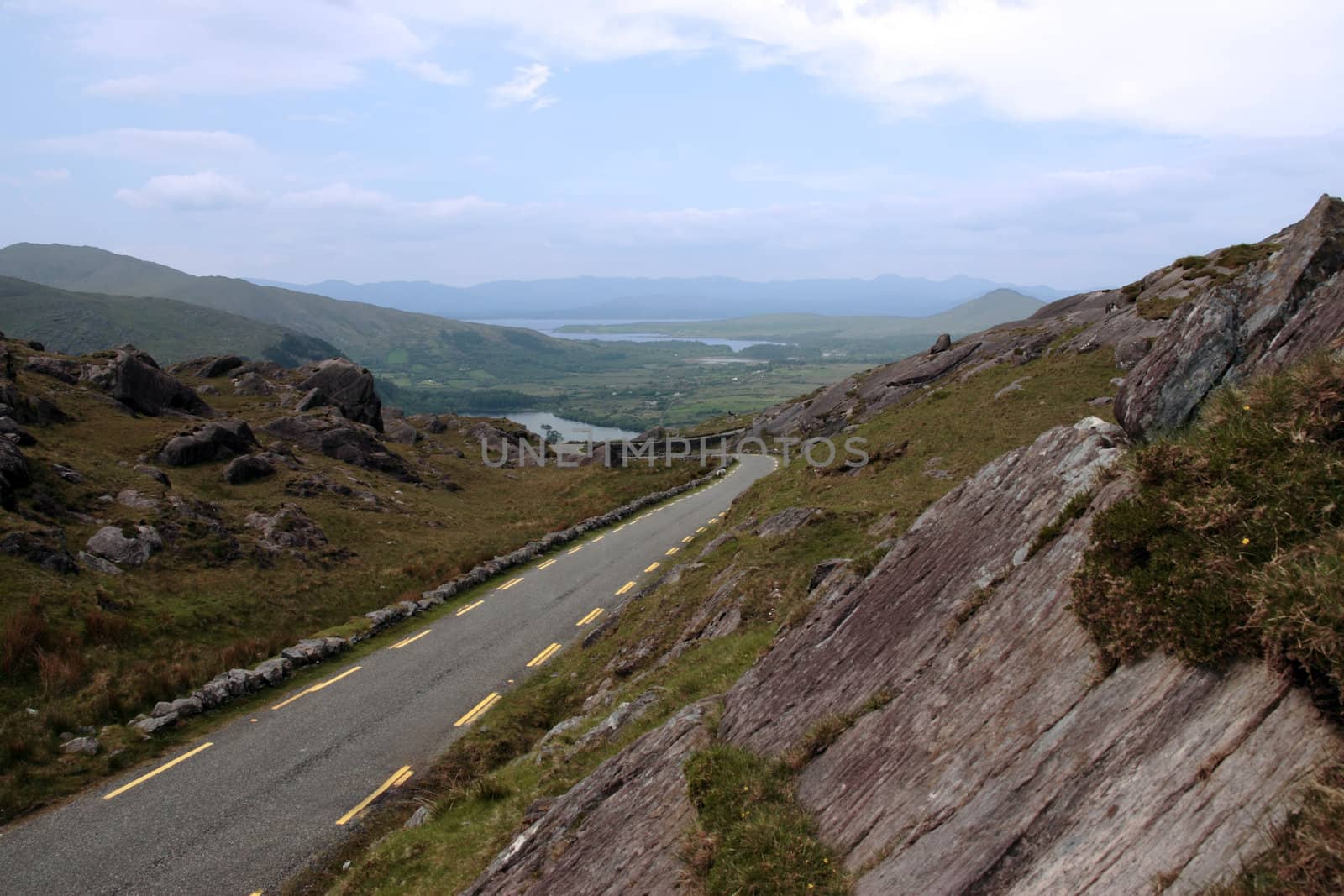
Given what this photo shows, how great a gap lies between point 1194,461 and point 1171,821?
3.39 meters

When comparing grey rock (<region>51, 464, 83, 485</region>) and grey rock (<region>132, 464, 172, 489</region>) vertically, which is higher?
grey rock (<region>51, 464, 83, 485</region>)

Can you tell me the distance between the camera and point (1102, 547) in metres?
7.27

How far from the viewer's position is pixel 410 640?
2784 cm

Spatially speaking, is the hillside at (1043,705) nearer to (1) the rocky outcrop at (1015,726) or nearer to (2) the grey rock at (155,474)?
(1) the rocky outcrop at (1015,726)

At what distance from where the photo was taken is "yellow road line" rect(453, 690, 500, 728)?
21.0m

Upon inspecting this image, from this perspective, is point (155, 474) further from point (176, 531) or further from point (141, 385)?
point (141, 385)

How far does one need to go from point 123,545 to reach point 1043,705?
3587cm

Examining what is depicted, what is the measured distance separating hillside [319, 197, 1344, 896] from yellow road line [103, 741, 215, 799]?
6.67 meters

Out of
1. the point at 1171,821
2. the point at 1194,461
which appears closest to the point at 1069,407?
the point at 1194,461

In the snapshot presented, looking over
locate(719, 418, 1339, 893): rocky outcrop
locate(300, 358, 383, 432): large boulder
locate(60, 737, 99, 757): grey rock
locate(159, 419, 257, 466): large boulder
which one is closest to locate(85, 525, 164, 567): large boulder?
locate(60, 737, 99, 757): grey rock

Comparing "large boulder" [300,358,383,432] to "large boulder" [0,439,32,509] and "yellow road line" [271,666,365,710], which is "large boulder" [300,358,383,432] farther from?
"yellow road line" [271,666,365,710]

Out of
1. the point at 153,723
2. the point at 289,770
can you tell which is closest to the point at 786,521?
the point at 289,770

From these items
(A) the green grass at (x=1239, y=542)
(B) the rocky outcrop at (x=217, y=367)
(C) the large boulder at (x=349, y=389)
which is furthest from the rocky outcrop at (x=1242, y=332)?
(B) the rocky outcrop at (x=217, y=367)

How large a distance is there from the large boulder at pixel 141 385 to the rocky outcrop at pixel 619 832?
199 ft
